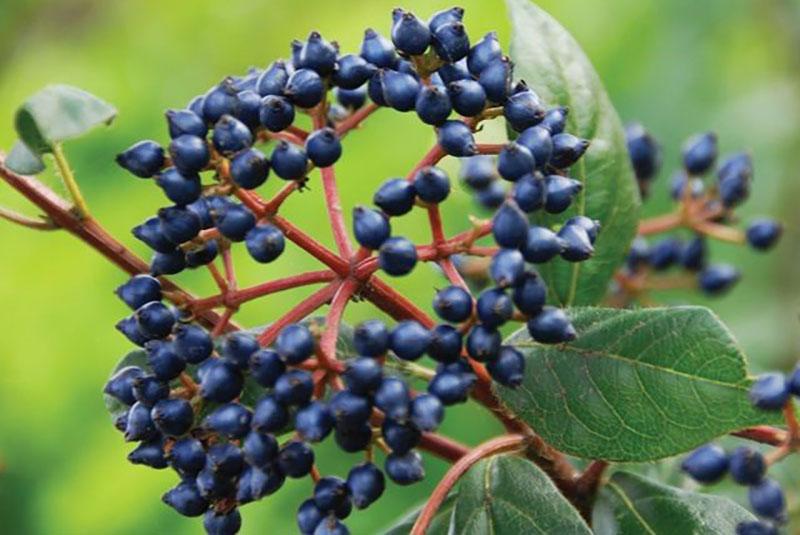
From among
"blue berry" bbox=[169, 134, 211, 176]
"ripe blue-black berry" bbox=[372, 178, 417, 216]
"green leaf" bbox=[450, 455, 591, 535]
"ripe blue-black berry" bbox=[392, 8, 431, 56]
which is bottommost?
"green leaf" bbox=[450, 455, 591, 535]

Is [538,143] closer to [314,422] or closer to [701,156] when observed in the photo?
[314,422]

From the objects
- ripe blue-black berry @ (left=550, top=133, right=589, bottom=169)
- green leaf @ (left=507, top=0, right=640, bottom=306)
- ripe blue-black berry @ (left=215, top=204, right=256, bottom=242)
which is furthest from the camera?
green leaf @ (left=507, top=0, right=640, bottom=306)

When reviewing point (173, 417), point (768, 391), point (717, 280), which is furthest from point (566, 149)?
point (717, 280)

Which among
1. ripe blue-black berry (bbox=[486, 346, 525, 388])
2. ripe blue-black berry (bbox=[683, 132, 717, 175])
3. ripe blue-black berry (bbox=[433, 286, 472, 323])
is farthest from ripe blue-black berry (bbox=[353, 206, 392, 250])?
ripe blue-black berry (bbox=[683, 132, 717, 175])

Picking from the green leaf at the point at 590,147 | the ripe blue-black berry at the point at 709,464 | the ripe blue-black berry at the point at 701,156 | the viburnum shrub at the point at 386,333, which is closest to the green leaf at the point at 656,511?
the viburnum shrub at the point at 386,333

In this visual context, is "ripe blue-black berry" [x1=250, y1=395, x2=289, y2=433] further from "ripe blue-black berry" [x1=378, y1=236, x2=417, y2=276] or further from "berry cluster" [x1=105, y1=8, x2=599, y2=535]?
"ripe blue-black berry" [x1=378, y1=236, x2=417, y2=276]

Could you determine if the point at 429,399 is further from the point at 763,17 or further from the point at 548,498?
the point at 763,17

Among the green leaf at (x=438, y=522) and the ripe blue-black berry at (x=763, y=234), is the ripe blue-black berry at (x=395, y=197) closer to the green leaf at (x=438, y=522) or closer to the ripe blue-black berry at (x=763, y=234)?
the green leaf at (x=438, y=522)
